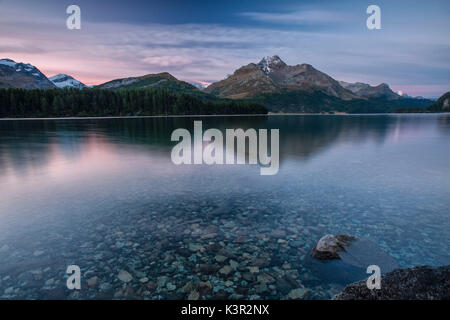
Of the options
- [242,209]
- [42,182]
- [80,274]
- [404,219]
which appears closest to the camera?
[80,274]

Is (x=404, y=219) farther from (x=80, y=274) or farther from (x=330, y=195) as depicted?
(x=80, y=274)

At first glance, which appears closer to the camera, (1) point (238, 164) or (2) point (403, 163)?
(1) point (238, 164)

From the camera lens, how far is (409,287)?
7418 millimetres

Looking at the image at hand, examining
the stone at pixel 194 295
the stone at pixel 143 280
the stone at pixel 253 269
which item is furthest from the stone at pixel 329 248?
the stone at pixel 143 280

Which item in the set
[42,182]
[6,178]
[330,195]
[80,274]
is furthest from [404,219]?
[6,178]

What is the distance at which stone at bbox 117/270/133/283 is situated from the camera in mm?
9148

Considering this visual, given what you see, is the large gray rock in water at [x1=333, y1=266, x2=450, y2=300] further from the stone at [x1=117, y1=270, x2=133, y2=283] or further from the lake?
the stone at [x1=117, y1=270, x2=133, y2=283]

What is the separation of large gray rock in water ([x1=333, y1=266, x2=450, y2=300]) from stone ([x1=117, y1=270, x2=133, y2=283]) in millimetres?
7409

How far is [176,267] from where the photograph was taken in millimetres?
9844

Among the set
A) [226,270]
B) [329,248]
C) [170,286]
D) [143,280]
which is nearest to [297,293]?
[226,270]

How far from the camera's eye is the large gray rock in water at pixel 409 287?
23.0ft

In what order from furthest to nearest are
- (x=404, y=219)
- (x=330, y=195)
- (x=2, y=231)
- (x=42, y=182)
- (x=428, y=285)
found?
(x=42, y=182) → (x=330, y=195) → (x=404, y=219) → (x=2, y=231) → (x=428, y=285)

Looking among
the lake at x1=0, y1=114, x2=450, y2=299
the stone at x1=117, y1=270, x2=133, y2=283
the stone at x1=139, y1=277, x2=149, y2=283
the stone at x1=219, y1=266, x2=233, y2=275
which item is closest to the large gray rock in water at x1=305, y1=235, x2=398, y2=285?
the lake at x1=0, y1=114, x2=450, y2=299

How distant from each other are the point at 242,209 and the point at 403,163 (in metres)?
27.4
